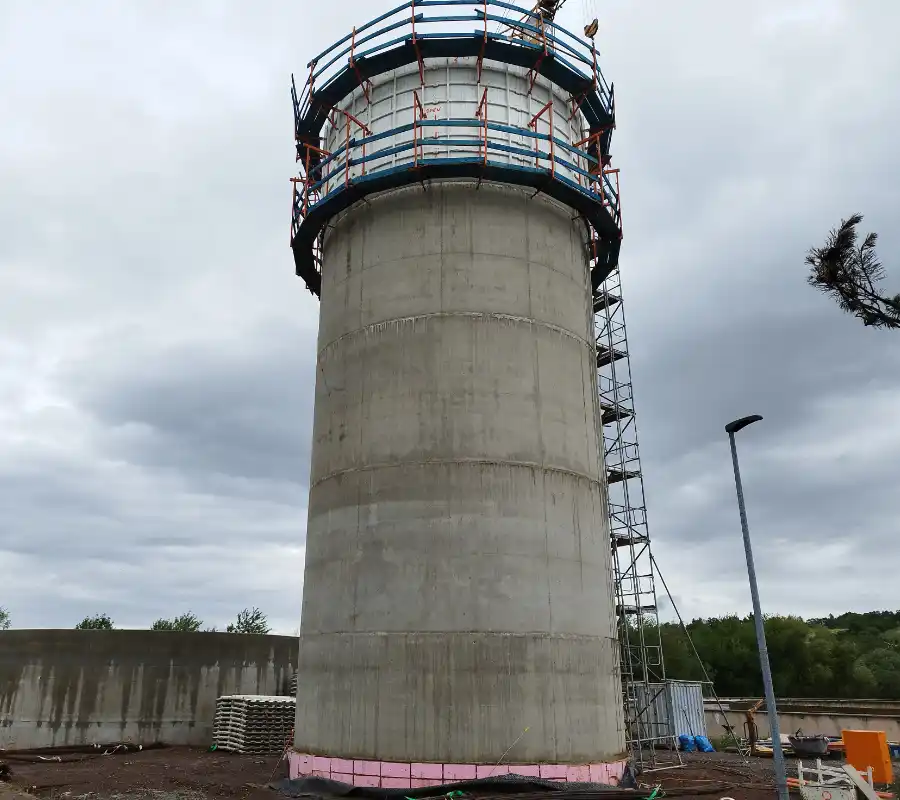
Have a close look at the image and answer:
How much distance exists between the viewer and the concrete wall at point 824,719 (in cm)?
2848

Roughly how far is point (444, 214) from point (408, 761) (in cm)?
1251

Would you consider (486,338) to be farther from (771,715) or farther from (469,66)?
(771,715)

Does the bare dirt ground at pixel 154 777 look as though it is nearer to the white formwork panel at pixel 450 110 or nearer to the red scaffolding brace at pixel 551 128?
the white formwork panel at pixel 450 110

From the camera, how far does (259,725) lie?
77.7 ft

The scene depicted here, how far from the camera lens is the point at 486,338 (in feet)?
57.1

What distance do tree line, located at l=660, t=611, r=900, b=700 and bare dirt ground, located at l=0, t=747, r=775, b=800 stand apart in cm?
3530

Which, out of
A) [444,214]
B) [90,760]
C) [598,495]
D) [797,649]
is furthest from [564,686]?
[797,649]

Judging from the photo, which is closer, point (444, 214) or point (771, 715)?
point (771, 715)

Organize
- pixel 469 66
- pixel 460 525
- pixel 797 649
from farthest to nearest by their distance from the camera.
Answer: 1. pixel 797 649
2. pixel 469 66
3. pixel 460 525

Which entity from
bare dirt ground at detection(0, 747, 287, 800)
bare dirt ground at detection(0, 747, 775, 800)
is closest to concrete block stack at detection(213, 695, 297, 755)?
bare dirt ground at detection(0, 747, 287, 800)

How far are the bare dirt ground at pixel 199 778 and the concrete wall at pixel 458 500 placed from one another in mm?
2056

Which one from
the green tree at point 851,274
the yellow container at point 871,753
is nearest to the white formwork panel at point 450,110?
the green tree at point 851,274

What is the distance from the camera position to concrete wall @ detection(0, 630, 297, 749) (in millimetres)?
25266

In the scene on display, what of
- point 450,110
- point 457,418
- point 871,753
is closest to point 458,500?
point 457,418
